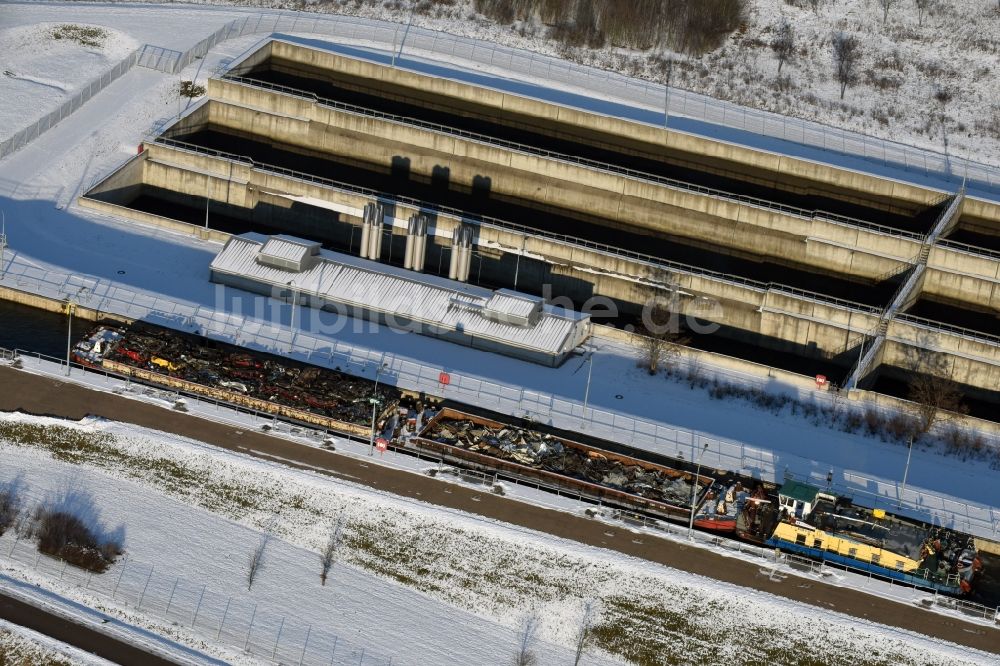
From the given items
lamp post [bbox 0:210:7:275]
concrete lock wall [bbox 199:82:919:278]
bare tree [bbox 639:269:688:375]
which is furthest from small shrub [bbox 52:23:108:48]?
bare tree [bbox 639:269:688:375]

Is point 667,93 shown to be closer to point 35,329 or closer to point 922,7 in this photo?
point 922,7

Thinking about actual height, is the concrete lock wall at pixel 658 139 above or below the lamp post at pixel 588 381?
above

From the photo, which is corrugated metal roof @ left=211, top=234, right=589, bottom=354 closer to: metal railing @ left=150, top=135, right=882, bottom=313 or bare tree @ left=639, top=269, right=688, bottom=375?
bare tree @ left=639, top=269, right=688, bottom=375

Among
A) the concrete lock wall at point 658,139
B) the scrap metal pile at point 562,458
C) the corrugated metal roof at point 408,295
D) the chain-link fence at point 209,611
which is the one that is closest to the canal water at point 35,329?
the corrugated metal roof at point 408,295

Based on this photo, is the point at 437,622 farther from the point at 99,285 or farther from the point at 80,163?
the point at 80,163

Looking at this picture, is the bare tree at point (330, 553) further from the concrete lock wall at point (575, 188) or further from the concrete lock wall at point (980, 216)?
the concrete lock wall at point (980, 216)

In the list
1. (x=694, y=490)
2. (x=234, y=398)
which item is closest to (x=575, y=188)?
(x=234, y=398)
